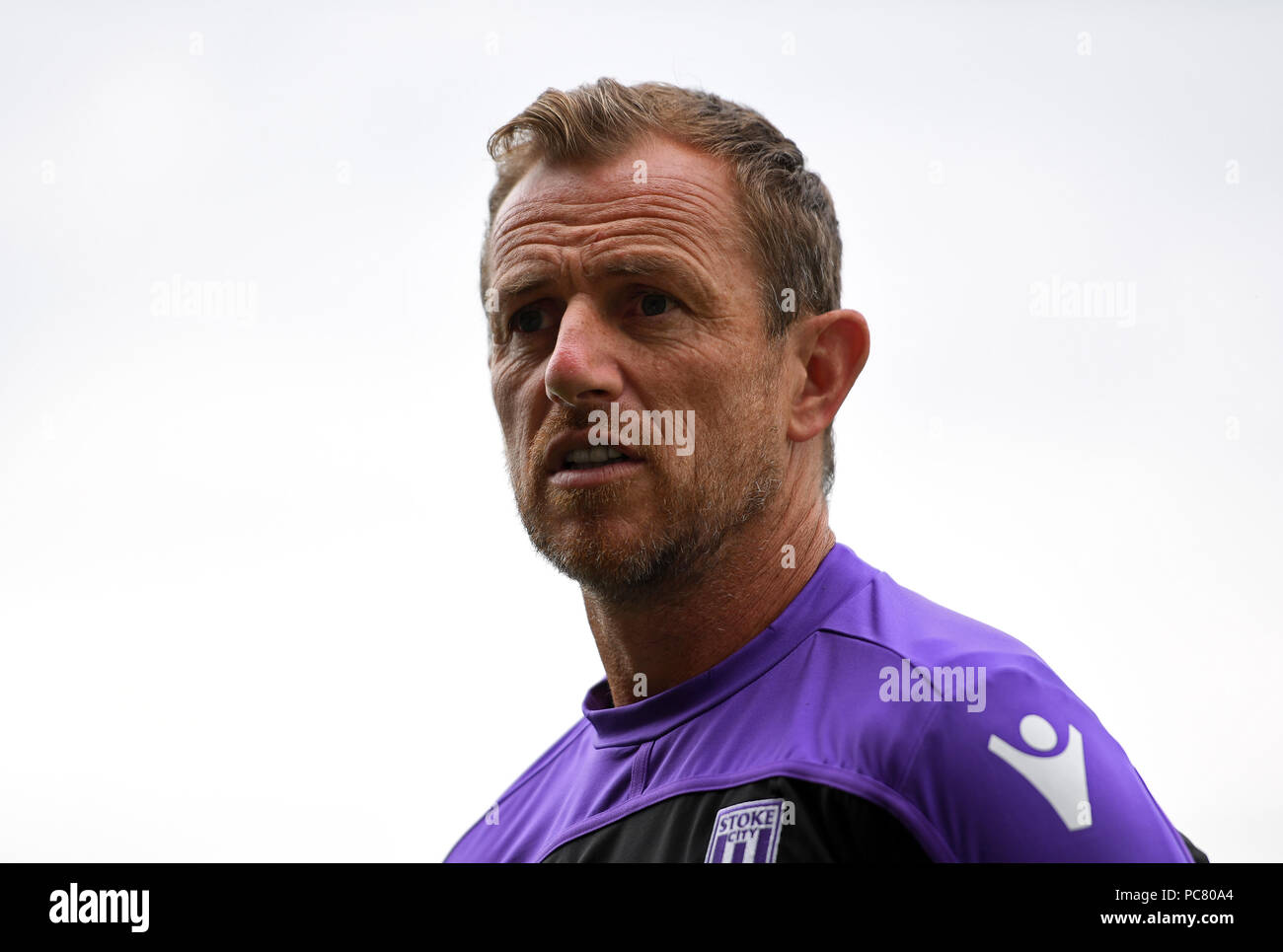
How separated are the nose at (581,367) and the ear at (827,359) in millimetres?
575

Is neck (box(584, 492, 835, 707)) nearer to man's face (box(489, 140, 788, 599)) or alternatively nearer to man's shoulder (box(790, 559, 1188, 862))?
man's face (box(489, 140, 788, 599))

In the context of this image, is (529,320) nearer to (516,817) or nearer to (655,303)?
(655,303)

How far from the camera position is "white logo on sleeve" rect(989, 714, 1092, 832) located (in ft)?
7.00

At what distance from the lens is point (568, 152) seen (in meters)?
3.05

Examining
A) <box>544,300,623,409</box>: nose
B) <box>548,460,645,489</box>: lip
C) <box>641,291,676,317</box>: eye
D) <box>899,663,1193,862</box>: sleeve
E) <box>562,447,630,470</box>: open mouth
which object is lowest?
<box>899,663,1193,862</box>: sleeve

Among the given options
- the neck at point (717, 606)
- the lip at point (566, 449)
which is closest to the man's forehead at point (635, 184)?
the lip at point (566, 449)

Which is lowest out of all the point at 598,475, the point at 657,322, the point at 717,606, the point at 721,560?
the point at 717,606

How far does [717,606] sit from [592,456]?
48cm

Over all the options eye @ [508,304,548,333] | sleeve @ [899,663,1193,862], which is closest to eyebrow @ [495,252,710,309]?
eye @ [508,304,548,333]

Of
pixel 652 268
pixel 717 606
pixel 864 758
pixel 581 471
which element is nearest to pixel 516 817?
pixel 717 606

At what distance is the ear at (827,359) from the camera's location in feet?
10.1

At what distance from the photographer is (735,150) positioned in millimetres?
3088
